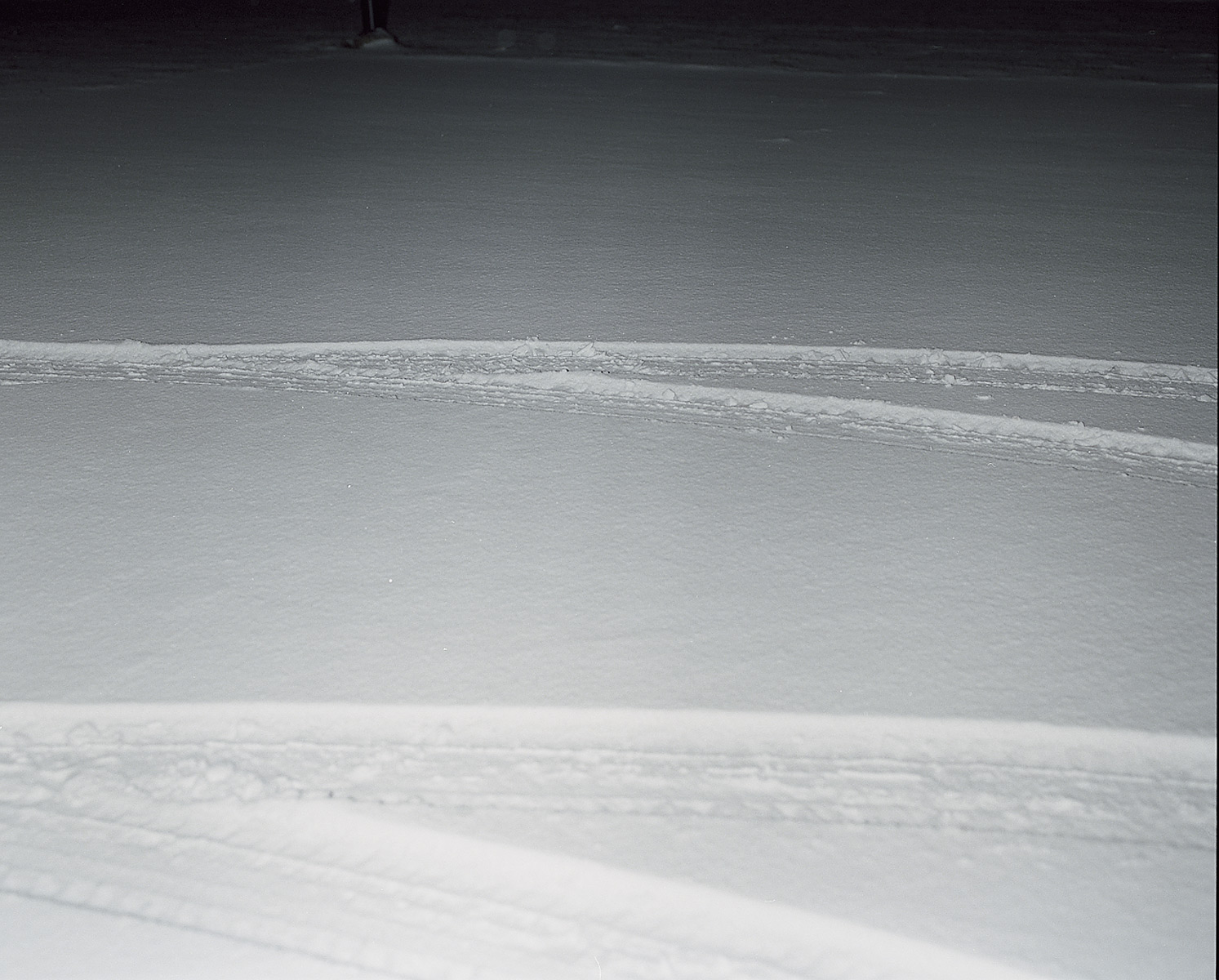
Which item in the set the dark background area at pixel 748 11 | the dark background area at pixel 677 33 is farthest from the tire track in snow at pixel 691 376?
the dark background area at pixel 748 11

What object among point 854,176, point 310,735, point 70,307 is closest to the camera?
point 310,735

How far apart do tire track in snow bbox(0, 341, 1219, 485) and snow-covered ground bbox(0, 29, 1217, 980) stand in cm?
2

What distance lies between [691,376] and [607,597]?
894 millimetres

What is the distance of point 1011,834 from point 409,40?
857 cm

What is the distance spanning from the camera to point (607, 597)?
180 cm

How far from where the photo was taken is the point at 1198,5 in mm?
11203

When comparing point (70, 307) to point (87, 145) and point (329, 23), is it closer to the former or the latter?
point (87, 145)

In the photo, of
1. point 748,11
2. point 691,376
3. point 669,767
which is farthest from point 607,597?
point 748,11

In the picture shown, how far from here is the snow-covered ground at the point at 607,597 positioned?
1.30 meters

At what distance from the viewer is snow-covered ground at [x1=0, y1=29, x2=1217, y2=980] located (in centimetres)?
130

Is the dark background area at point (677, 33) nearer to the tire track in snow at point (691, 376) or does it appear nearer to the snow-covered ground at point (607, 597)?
the snow-covered ground at point (607, 597)

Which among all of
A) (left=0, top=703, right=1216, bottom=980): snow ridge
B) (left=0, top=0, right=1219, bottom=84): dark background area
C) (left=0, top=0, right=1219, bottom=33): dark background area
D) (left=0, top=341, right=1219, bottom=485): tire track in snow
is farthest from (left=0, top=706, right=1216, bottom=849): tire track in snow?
(left=0, top=0, right=1219, bottom=33): dark background area

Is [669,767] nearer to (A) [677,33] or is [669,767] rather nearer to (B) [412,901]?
(B) [412,901]

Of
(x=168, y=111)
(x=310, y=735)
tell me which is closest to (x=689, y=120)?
(x=168, y=111)
